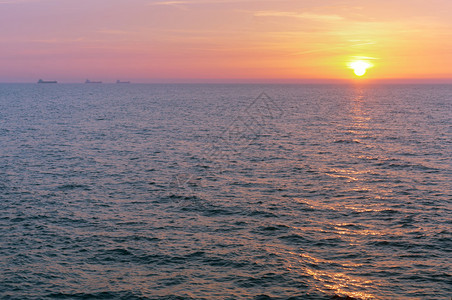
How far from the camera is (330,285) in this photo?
1169 inches

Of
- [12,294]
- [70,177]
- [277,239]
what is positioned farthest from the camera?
[70,177]

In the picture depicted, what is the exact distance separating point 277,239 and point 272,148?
161ft

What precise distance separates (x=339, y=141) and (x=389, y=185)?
3848 centimetres

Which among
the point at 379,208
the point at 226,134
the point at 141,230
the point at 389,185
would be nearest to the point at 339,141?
the point at 226,134

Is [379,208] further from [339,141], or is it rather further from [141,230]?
[339,141]

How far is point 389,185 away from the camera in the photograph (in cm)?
5556

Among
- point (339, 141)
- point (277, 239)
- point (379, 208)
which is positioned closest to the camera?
point (277, 239)

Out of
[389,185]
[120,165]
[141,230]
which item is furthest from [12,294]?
[389,185]

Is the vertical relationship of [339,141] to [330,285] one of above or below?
above

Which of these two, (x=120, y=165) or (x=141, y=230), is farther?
(x=120, y=165)

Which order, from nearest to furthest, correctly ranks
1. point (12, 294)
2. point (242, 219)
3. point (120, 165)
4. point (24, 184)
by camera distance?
point (12, 294) < point (242, 219) < point (24, 184) < point (120, 165)

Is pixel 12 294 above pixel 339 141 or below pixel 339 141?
below

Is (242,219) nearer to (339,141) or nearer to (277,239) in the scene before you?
(277,239)

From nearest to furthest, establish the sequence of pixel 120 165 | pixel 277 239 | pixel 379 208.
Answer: pixel 277 239 → pixel 379 208 → pixel 120 165
